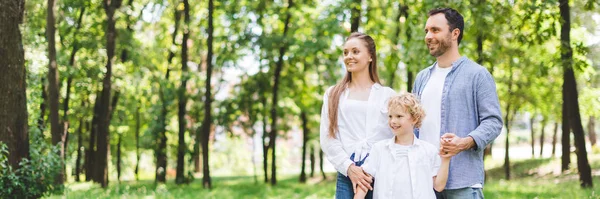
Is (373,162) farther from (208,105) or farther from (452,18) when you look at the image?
(208,105)

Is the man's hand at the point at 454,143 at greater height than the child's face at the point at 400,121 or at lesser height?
lesser

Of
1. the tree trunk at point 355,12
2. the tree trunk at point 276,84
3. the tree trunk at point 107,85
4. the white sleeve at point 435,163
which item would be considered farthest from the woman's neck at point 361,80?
the tree trunk at point 276,84

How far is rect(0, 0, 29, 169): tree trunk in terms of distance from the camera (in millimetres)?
11969

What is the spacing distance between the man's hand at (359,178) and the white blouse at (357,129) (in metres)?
0.06

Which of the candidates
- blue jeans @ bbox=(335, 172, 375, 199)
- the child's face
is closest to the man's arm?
the child's face

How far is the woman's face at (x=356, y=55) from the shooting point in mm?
5086

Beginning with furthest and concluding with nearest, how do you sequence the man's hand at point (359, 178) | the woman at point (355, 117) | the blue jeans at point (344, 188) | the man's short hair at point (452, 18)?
the blue jeans at point (344, 188) → the woman at point (355, 117) → the man's hand at point (359, 178) → the man's short hair at point (452, 18)

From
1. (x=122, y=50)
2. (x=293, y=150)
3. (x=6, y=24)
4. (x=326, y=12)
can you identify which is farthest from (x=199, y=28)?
(x=293, y=150)

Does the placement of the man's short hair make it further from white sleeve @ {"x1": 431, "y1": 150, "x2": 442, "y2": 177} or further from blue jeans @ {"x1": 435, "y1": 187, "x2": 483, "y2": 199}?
blue jeans @ {"x1": 435, "y1": 187, "x2": 483, "y2": 199}

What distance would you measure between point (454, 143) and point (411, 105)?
41cm

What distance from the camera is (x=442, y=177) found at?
4.44 m

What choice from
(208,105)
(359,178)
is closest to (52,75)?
(208,105)

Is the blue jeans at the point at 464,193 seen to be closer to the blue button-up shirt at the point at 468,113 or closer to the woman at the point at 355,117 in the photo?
the blue button-up shirt at the point at 468,113

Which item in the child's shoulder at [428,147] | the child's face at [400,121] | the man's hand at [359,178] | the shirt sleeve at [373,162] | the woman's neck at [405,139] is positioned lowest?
the man's hand at [359,178]
